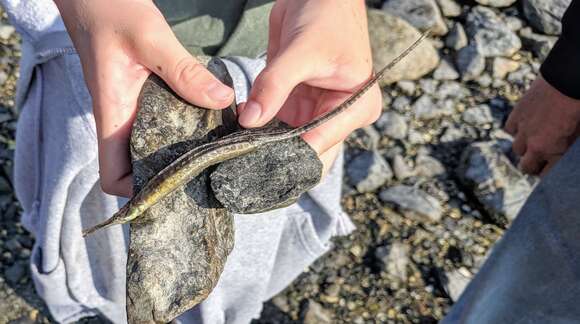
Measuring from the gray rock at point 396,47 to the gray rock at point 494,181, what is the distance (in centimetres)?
81

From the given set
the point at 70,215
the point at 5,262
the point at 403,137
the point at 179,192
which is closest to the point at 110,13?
the point at 179,192

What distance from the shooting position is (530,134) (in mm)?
3064

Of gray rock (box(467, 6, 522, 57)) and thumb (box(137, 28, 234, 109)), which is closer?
thumb (box(137, 28, 234, 109))

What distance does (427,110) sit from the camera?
4824 mm

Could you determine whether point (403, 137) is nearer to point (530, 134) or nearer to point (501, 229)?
point (501, 229)

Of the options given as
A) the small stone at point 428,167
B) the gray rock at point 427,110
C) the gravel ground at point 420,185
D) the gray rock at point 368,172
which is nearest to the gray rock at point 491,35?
the gravel ground at point 420,185

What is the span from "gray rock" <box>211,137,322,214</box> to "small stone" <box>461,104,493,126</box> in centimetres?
270

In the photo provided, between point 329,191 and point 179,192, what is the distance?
1.24 meters

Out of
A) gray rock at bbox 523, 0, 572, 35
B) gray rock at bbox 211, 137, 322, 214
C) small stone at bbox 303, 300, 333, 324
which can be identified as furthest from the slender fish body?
gray rock at bbox 523, 0, 572, 35

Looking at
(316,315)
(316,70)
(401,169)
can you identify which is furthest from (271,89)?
(401,169)

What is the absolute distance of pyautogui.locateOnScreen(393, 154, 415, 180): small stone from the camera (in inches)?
175

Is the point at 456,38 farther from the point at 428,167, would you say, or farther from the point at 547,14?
the point at 428,167

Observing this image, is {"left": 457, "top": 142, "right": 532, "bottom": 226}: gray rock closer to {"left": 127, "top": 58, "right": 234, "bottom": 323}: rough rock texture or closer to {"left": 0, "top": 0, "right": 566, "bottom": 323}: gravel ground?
{"left": 0, "top": 0, "right": 566, "bottom": 323}: gravel ground

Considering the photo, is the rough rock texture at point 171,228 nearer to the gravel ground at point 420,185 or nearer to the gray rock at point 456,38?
the gravel ground at point 420,185
